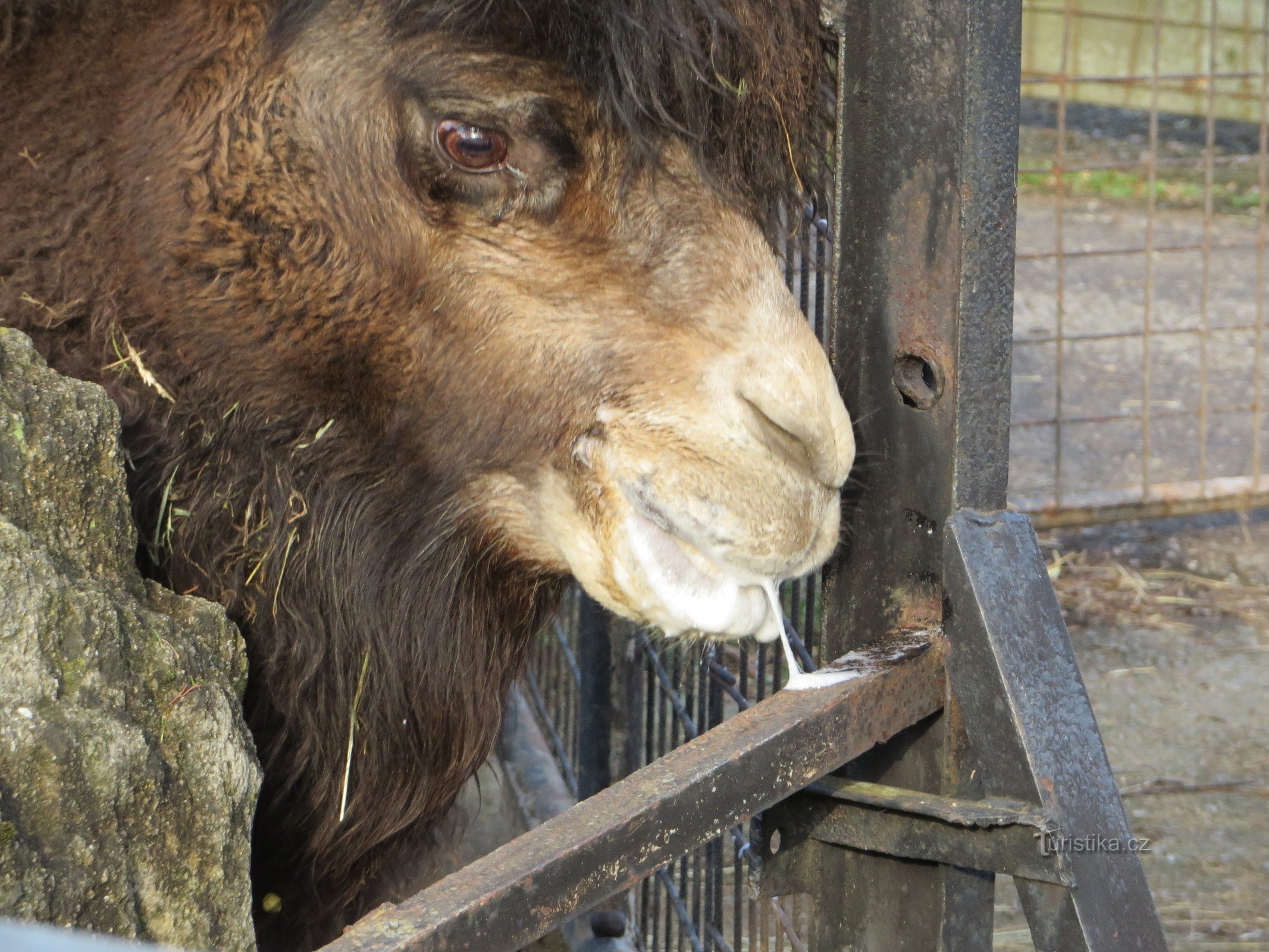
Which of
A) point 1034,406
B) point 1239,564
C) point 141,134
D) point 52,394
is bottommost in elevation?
point 1239,564

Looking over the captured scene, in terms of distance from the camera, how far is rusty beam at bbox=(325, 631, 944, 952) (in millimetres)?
1339

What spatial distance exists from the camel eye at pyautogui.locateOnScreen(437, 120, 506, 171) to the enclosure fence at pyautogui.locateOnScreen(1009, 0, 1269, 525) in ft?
9.56

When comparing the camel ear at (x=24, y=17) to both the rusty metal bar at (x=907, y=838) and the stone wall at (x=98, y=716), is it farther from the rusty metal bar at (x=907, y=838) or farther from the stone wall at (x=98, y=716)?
the rusty metal bar at (x=907, y=838)

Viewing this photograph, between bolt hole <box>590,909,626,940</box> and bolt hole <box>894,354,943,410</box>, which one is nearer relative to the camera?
bolt hole <box>894,354,943,410</box>

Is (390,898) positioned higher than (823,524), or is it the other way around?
(823,524)

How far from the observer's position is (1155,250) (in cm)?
584

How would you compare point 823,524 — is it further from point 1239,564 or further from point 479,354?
point 1239,564

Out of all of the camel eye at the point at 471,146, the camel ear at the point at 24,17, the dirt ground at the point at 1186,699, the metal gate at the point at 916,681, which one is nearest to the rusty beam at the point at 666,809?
the metal gate at the point at 916,681

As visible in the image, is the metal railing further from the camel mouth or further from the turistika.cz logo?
the turistika.cz logo

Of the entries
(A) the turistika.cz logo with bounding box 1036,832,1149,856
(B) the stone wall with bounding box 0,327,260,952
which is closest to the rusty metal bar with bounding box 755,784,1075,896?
(A) the turistika.cz logo with bounding box 1036,832,1149,856

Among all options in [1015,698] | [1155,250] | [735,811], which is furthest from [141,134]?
[1155,250]

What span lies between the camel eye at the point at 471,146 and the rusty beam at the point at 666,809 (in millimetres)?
816

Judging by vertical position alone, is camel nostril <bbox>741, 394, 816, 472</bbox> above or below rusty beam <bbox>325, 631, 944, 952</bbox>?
above

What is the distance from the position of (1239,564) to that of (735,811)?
497 cm
